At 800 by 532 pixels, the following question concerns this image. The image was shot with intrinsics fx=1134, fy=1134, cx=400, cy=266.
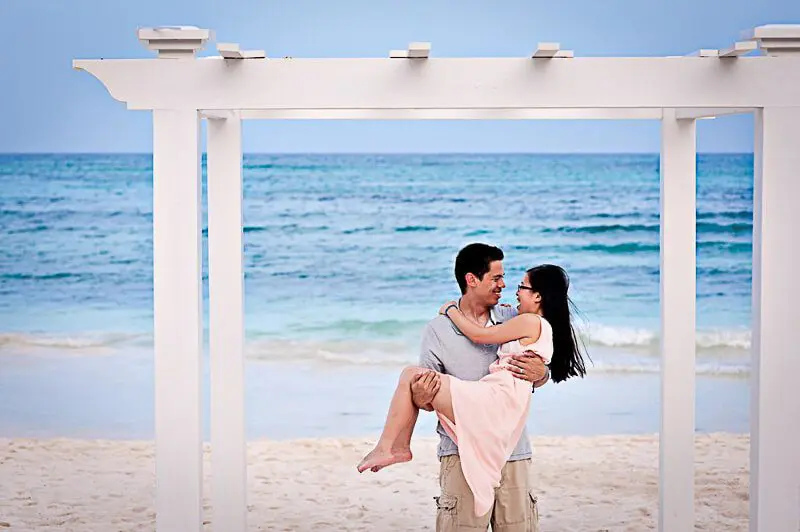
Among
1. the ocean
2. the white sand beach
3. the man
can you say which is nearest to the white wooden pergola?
the man

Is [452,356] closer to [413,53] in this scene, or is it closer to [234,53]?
[413,53]

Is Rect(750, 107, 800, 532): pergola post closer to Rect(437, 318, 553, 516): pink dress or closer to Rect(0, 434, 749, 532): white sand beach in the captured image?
Rect(437, 318, 553, 516): pink dress

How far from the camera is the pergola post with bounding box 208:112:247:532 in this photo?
454 cm

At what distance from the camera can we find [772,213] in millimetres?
3742

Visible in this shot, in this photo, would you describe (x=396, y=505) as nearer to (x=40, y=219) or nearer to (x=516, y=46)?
(x=516, y=46)

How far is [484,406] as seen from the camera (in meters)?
4.06

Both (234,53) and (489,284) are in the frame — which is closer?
(234,53)

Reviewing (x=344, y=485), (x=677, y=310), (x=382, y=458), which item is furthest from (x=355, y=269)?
(x=382, y=458)

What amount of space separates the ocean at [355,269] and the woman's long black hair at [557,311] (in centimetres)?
683

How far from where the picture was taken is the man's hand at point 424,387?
398 centimetres

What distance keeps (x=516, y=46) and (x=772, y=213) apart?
35.0 ft

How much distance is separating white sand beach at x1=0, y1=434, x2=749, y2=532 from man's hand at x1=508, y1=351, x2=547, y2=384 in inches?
112

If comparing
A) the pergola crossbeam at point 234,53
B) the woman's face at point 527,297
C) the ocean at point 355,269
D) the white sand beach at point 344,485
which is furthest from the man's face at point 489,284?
the ocean at point 355,269

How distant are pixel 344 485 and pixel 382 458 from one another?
436 cm
